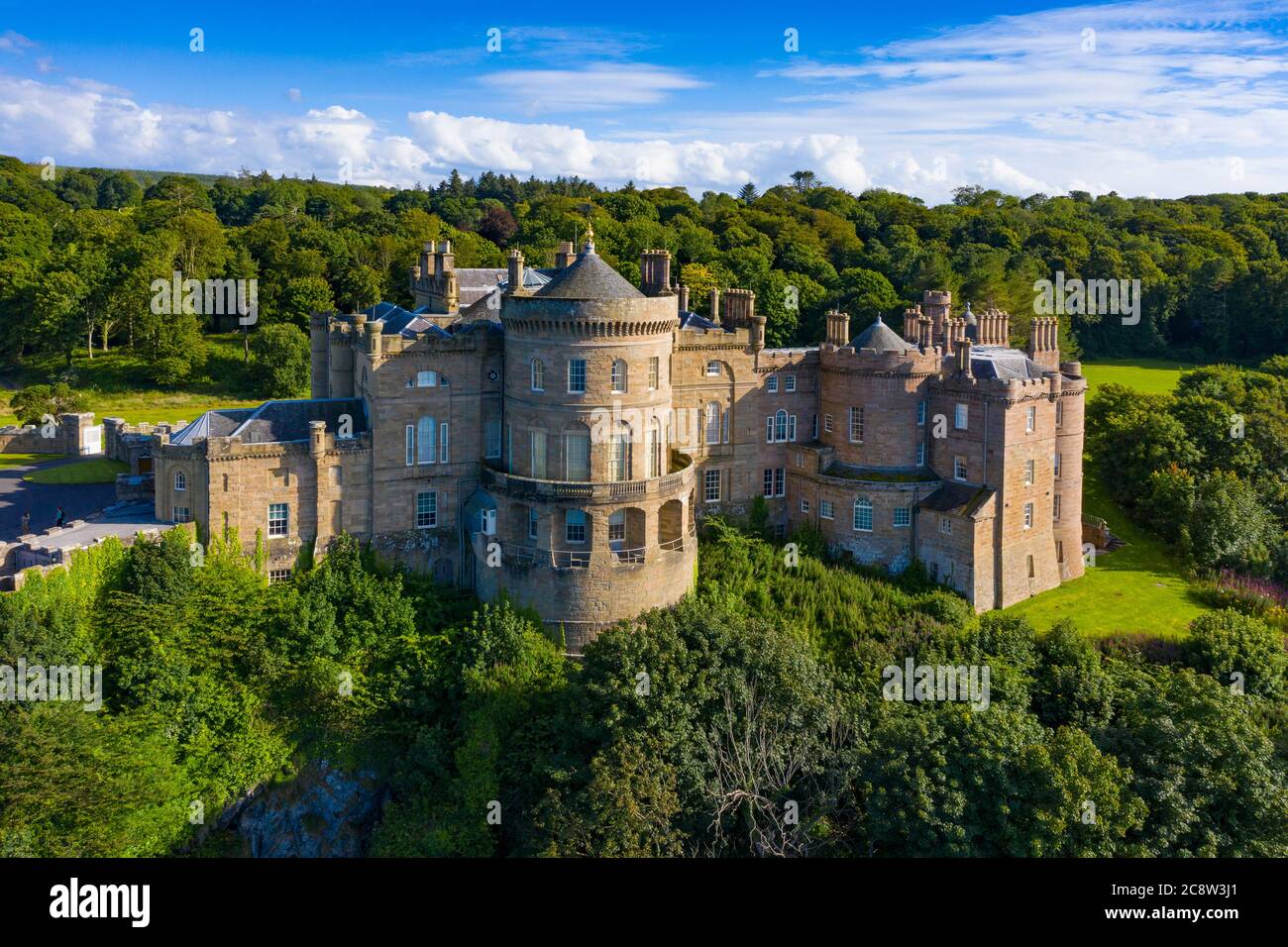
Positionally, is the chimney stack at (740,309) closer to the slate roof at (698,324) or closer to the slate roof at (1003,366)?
the slate roof at (698,324)

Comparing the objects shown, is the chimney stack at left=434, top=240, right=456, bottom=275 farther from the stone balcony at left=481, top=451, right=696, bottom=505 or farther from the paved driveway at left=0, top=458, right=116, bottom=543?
the paved driveway at left=0, top=458, right=116, bottom=543


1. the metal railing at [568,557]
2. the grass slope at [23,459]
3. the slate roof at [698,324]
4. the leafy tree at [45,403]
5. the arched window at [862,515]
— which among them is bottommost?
the metal railing at [568,557]

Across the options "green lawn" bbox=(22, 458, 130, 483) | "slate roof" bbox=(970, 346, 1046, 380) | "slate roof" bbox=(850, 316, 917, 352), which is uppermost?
"slate roof" bbox=(850, 316, 917, 352)

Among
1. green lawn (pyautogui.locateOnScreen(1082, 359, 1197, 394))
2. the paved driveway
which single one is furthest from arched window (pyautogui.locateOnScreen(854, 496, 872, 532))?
green lawn (pyautogui.locateOnScreen(1082, 359, 1197, 394))

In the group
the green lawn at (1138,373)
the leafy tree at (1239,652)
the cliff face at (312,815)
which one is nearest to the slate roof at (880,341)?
the leafy tree at (1239,652)

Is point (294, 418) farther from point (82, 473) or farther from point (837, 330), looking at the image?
point (837, 330)

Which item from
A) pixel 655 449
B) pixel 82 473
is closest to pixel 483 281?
pixel 655 449
